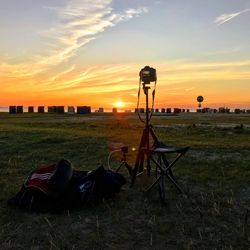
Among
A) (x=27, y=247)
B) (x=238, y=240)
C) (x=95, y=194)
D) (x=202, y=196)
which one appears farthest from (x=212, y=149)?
(x=27, y=247)

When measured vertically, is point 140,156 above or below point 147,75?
below

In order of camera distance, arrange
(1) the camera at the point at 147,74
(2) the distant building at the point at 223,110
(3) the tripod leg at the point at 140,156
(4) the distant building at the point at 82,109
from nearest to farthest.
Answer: (3) the tripod leg at the point at 140,156, (1) the camera at the point at 147,74, (4) the distant building at the point at 82,109, (2) the distant building at the point at 223,110

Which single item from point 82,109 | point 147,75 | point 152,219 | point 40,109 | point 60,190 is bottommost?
point 152,219

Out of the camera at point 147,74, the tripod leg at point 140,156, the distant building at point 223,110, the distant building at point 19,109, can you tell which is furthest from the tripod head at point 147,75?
the distant building at point 223,110

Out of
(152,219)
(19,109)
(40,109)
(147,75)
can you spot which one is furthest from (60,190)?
(40,109)

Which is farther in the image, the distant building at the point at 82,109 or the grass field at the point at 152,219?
the distant building at the point at 82,109

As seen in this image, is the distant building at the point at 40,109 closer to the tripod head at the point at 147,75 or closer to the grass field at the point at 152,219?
the grass field at the point at 152,219

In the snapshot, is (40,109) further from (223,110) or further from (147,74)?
(147,74)

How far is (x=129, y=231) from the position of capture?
6.09m

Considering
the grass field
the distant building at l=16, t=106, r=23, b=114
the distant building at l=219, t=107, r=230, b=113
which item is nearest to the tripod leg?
the grass field

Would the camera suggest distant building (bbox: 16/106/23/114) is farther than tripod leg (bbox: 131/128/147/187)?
Yes

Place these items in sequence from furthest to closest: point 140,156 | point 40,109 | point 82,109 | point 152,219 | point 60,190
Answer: point 40,109
point 82,109
point 140,156
point 60,190
point 152,219

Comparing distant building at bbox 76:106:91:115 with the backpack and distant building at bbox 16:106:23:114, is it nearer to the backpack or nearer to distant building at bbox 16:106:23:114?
distant building at bbox 16:106:23:114

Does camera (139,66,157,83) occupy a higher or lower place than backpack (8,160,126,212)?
higher
